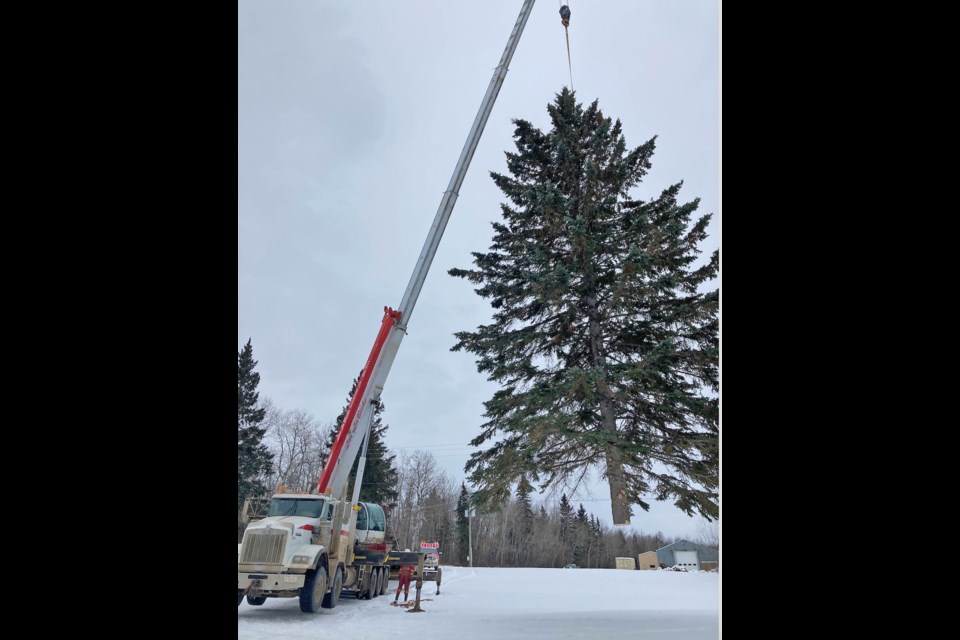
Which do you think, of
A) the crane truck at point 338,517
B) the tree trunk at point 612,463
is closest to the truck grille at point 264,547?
the crane truck at point 338,517

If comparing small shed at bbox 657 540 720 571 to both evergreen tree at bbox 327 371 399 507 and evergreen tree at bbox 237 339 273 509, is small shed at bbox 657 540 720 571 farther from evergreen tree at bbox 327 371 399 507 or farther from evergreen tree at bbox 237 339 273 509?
evergreen tree at bbox 237 339 273 509

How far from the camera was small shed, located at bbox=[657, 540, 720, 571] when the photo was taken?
3002 centimetres

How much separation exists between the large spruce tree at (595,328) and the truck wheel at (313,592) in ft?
8.78

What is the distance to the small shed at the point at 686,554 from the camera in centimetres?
3002

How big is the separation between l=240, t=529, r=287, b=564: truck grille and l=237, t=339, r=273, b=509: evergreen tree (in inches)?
732

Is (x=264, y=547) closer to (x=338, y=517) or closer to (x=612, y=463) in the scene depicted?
(x=338, y=517)

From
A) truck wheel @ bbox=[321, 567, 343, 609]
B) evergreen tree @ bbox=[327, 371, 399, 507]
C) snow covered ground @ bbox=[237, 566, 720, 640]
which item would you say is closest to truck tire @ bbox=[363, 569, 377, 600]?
snow covered ground @ bbox=[237, 566, 720, 640]

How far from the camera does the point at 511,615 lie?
30.7 feet

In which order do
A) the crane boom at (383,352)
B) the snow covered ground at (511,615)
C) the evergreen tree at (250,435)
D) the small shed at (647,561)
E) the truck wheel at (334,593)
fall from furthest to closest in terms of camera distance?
the small shed at (647,561)
the evergreen tree at (250,435)
the crane boom at (383,352)
the truck wheel at (334,593)
the snow covered ground at (511,615)

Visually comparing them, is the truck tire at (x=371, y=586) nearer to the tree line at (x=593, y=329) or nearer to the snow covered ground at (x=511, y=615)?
the snow covered ground at (x=511, y=615)
